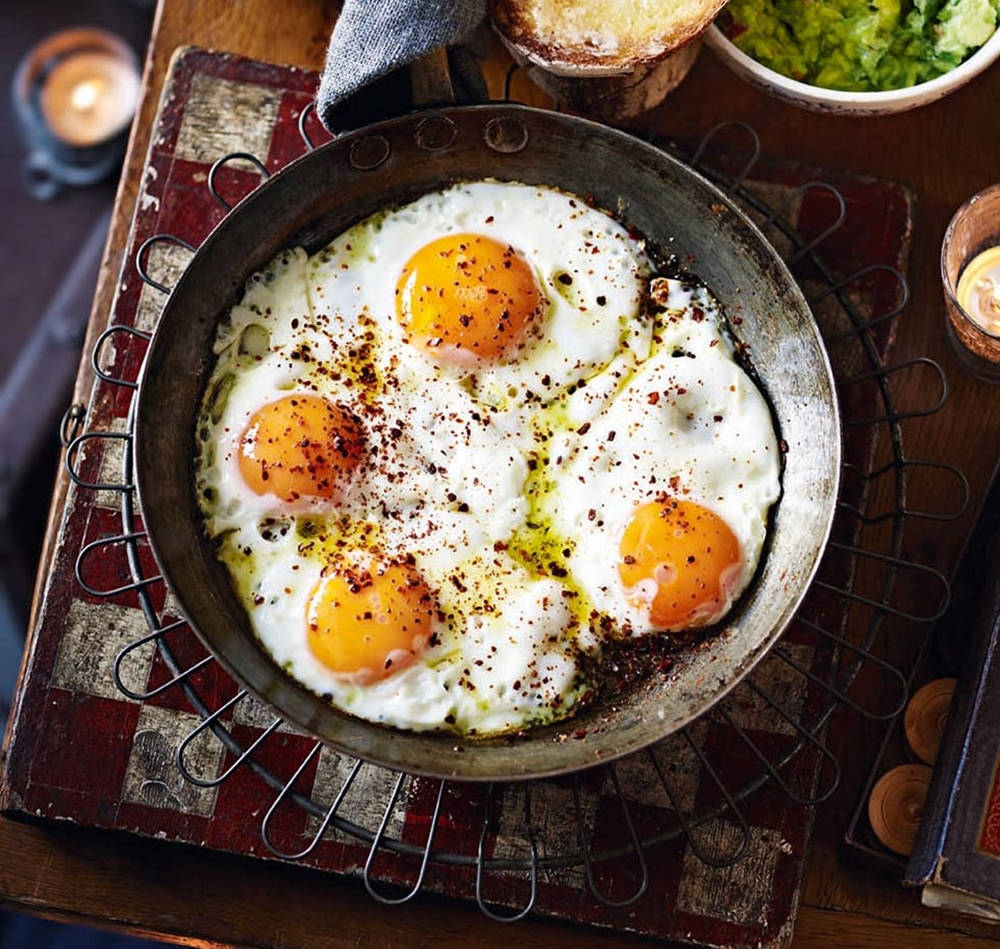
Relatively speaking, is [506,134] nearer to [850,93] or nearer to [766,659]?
[850,93]

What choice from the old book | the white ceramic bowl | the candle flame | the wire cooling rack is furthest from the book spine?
the candle flame

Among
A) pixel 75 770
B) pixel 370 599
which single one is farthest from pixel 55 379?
pixel 370 599

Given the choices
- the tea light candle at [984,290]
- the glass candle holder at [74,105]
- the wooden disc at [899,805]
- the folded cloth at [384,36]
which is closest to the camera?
the folded cloth at [384,36]

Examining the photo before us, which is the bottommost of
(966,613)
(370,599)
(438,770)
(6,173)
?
(438,770)

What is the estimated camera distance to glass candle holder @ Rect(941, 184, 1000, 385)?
2.61 meters

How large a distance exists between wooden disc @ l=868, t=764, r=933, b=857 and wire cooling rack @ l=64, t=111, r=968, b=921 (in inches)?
4.6

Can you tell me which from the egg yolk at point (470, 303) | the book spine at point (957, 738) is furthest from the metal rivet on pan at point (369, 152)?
the book spine at point (957, 738)

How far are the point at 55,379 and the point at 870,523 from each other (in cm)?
249

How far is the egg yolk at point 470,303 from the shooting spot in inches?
98.0

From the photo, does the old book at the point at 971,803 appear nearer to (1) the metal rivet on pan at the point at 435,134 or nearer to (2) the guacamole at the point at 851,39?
(2) the guacamole at the point at 851,39

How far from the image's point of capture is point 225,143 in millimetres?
2791

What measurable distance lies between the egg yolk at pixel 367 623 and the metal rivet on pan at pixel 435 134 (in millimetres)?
933

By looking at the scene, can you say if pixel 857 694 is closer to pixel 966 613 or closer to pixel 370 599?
pixel 966 613

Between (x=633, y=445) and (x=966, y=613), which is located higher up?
(x=633, y=445)
